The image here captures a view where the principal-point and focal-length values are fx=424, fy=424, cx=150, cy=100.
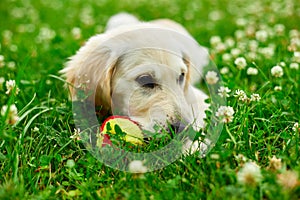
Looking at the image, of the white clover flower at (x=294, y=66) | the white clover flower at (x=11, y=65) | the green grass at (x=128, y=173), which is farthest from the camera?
the white clover flower at (x=11, y=65)

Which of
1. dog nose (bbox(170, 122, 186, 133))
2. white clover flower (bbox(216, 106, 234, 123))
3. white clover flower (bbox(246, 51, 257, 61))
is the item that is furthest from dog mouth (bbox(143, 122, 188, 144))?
white clover flower (bbox(246, 51, 257, 61))

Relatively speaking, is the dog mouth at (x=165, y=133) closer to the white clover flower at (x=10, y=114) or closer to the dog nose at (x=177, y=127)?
the dog nose at (x=177, y=127)

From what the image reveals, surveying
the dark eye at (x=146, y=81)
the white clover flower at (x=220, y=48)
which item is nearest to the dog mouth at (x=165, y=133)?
the dark eye at (x=146, y=81)

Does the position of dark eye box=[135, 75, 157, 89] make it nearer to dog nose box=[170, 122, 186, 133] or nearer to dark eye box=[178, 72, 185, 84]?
dark eye box=[178, 72, 185, 84]

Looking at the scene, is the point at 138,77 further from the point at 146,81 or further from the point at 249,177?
the point at 249,177

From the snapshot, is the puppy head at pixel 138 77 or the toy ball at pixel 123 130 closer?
the toy ball at pixel 123 130

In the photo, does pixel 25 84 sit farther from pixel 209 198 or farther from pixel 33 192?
pixel 209 198

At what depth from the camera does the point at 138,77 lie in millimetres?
3297

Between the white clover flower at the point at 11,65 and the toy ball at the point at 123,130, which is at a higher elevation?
the toy ball at the point at 123,130

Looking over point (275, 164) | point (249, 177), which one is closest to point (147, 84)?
point (275, 164)

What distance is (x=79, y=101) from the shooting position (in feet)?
10.7

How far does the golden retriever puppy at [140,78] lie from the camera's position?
3152mm

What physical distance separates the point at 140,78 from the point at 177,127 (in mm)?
587

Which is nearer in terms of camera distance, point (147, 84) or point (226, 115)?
point (226, 115)
